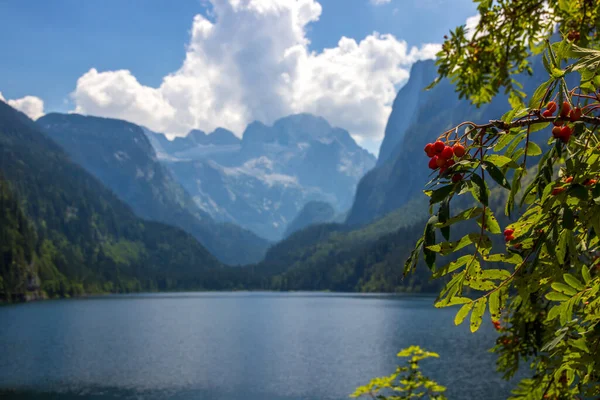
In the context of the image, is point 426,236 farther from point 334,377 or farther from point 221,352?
point 221,352

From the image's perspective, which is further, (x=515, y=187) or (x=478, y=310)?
(x=478, y=310)

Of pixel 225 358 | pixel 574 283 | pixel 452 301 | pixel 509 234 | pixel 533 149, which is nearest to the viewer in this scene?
pixel 533 149

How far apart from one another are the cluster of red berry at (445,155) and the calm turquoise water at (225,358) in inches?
2766

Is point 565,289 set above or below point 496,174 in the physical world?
below

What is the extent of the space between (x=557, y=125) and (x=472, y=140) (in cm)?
60

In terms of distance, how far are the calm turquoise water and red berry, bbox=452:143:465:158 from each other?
70.3m

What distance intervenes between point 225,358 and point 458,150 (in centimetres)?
10453

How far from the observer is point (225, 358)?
102m

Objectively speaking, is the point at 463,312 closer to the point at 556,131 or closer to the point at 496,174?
the point at 496,174

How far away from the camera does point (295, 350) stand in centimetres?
11162

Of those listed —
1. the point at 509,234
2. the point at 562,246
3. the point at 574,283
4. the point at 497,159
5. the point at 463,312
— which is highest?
the point at 497,159

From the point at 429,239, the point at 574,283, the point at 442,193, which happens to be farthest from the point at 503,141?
the point at 574,283

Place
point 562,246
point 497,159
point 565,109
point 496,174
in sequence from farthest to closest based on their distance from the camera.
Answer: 1. point 562,246
2. point 565,109
3. point 497,159
4. point 496,174

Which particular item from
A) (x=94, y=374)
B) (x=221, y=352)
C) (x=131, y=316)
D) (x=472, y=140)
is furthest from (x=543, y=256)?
(x=131, y=316)
